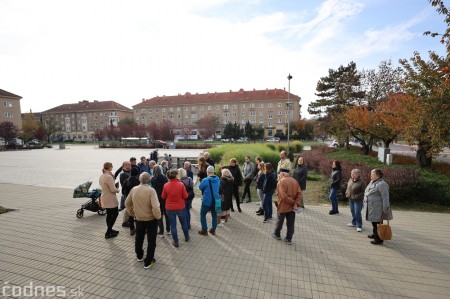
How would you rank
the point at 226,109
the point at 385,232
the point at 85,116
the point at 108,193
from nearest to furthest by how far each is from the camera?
the point at 385,232, the point at 108,193, the point at 226,109, the point at 85,116

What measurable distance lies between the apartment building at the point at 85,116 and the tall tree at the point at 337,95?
77.1 m

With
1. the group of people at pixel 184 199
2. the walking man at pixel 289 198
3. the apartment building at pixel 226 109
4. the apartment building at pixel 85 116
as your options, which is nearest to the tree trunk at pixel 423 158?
the group of people at pixel 184 199

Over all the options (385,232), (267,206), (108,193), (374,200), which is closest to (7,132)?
(108,193)

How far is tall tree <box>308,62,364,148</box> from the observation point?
76.8 ft

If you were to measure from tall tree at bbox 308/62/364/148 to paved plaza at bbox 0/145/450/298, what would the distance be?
1682 cm

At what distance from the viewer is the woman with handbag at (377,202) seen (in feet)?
17.1

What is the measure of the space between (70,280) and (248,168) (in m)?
5.94

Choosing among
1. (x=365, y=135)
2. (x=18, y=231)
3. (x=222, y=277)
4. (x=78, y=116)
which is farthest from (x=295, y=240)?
(x=78, y=116)

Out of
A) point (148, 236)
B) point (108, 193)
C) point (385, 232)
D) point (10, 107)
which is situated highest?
point (10, 107)

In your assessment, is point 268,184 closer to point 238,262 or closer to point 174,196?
point 238,262

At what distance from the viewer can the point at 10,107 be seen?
61312 millimetres

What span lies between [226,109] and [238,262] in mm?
73772

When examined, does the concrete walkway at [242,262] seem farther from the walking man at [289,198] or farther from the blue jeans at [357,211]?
the walking man at [289,198]

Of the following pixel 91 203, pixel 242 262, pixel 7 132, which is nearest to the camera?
pixel 242 262
